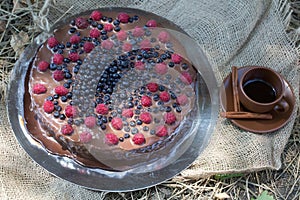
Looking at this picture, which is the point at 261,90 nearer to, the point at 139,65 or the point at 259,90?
the point at 259,90

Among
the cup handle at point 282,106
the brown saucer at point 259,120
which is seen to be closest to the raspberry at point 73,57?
the brown saucer at point 259,120

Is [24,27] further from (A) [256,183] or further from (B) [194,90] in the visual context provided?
(A) [256,183]

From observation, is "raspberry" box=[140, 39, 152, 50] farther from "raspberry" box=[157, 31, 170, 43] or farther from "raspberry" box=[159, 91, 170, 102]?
"raspberry" box=[159, 91, 170, 102]

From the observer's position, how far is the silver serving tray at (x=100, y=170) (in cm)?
142

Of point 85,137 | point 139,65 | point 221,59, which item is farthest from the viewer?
point 221,59

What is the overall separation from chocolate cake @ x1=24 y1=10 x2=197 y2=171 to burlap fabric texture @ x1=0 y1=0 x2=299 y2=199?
94mm

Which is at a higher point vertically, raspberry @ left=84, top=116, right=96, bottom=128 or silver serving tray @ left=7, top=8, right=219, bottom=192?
raspberry @ left=84, top=116, right=96, bottom=128

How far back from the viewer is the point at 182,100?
57.3 inches

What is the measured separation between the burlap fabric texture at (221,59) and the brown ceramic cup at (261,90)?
0.25ft

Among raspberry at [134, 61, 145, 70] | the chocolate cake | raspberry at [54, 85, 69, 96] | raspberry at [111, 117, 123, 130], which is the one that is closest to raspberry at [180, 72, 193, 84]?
the chocolate cake

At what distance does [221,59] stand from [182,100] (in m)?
0.26

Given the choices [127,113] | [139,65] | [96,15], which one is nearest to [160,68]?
[139,65]

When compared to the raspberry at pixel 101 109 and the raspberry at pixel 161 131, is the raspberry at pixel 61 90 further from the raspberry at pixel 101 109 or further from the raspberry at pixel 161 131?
the raspberry at pixel 161 131

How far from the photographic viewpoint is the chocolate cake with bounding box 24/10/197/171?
4.62ft
